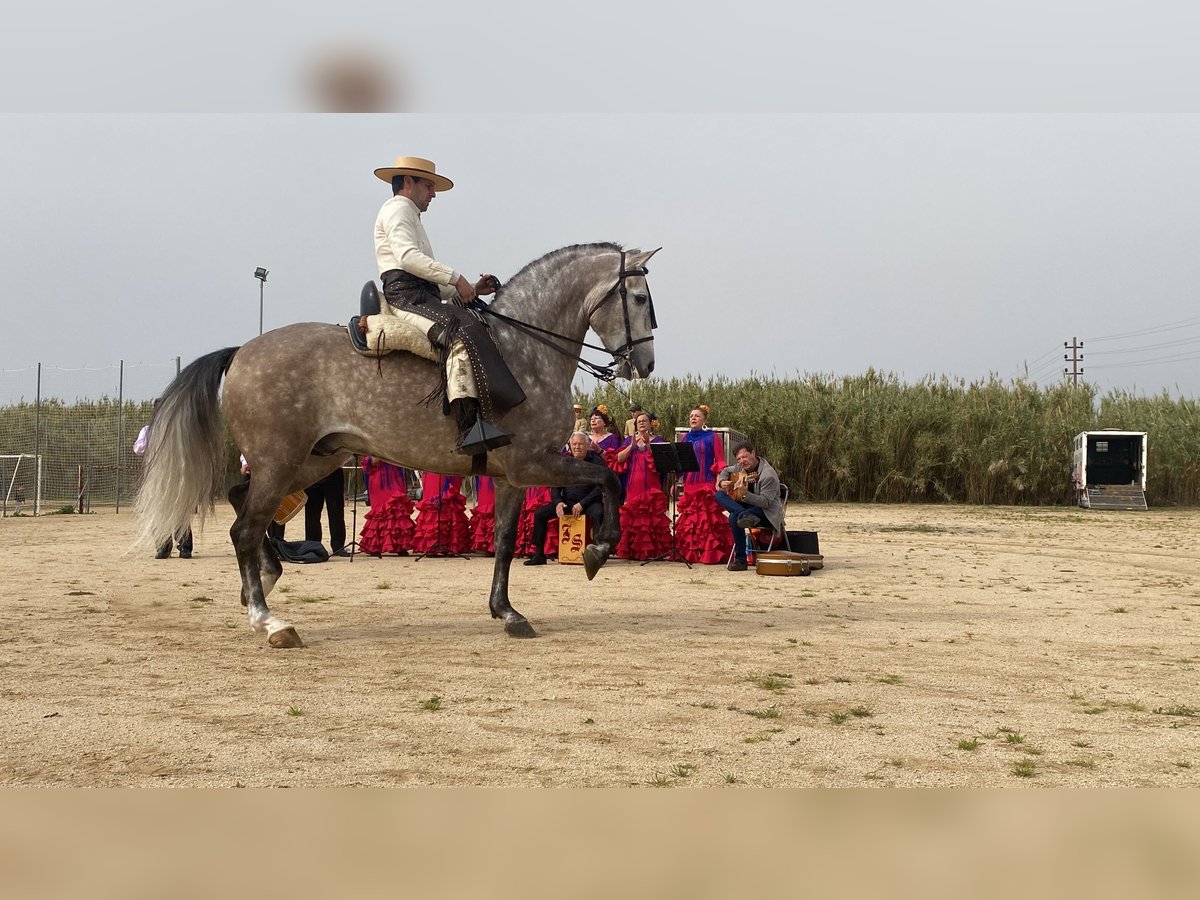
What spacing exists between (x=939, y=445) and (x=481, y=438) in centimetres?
2304

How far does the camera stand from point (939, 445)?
27.7m

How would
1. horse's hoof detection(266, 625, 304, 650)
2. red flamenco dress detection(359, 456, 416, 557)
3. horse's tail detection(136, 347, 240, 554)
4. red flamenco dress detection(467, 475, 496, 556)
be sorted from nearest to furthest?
1. horse's hoof detection(266, 625, 304, 650)
2. horse's tail detection(136, 347, 240, 554)
3. red flamenco dress detection(467, 475, 496, 556)
4. red flamenco dress detection(359, 456, 416, 557)

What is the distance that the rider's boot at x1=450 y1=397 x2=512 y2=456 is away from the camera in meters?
6.82

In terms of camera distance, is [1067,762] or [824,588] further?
[824,588]

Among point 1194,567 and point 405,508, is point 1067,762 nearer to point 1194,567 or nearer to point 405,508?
point 1194,567

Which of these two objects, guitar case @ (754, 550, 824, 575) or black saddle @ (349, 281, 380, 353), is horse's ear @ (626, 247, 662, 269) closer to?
black saddle @ (349, 281, 380, 353)

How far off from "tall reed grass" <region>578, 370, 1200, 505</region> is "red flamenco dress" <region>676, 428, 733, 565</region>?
47.7 ft

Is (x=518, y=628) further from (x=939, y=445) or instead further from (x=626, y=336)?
(x=939, y=445)

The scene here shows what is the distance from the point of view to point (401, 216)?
22.9 ft

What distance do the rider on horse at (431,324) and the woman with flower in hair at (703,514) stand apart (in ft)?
18.6

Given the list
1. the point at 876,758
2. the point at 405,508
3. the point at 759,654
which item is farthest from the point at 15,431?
the point at 876,758

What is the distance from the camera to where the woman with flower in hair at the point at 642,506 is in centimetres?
1255

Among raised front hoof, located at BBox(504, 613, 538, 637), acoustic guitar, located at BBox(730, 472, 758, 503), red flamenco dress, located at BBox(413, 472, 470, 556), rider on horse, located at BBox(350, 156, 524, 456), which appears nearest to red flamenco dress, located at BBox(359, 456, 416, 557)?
red flamenco dress, located at BBox(413, 472, 470, 556)

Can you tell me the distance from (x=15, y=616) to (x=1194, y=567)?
11893mm
